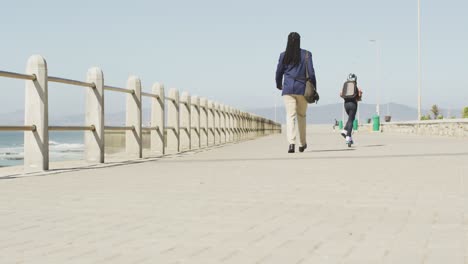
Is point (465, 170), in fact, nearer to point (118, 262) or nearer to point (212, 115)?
point (118, 262)

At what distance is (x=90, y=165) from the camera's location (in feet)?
36.6

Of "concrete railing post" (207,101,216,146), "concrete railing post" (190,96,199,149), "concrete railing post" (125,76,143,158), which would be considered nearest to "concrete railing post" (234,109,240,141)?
"concrete railing post" (207,101,216,146)

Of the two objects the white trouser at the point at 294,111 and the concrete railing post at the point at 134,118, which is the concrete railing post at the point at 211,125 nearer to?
the white trouser at the point at 294,111

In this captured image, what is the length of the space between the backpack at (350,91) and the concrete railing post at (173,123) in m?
4.06

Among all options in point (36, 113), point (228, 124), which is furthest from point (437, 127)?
point (36, 113)

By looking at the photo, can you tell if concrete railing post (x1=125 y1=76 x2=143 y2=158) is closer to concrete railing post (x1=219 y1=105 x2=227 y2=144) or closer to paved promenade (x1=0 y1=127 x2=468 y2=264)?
paved promenade (x1=0 y1=127 x2=468 y2=264)

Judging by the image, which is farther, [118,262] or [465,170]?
[465,170]

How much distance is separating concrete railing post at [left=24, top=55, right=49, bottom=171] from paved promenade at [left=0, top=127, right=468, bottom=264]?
1199 mm

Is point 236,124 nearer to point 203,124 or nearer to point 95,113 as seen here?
point 203,124

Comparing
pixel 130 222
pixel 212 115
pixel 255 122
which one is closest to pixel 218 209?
pixel 130 222

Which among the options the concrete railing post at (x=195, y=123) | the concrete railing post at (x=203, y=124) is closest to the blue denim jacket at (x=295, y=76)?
the concrete railing post at (x=195, y=123)

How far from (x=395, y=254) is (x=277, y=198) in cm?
261

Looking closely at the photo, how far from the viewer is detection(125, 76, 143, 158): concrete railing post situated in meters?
13.4

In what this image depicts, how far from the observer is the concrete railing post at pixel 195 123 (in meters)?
20.0
